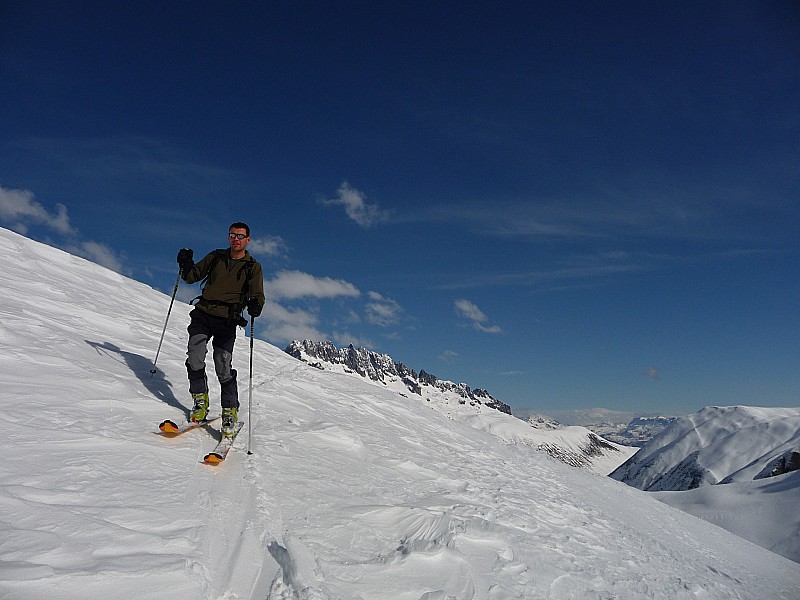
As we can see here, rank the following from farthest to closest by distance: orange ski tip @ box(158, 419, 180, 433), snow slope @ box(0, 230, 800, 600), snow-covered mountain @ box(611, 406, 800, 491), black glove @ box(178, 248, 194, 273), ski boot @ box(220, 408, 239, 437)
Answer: snow-covered mountain @ box(611, 406, 800, 491)
black glove @ box(178, 248, 194, 273)
ski boot @ box(220, 408, 239, 437)
orange ski tip @ box(158, 419, 180, 433)
snow slope @ box(0, 230, 800, 600)

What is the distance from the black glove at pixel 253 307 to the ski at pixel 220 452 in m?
1.96

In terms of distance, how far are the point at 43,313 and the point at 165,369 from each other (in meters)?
3.24

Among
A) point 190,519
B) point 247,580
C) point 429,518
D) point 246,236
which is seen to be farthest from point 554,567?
point 246,236

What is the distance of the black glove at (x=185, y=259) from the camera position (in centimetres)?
781

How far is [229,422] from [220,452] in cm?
71

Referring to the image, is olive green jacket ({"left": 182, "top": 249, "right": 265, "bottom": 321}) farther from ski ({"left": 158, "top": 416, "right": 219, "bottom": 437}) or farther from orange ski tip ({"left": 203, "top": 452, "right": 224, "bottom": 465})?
orange ski tip ({"left": 203, "top": 452, "right": 224, "bottom": 465})

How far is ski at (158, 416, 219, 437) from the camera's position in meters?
6.24

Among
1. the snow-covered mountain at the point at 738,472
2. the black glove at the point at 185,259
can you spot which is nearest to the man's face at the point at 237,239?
the black glove at the point at 185,259

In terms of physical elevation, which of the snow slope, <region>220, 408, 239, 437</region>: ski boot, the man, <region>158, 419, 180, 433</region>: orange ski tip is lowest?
the snow slope

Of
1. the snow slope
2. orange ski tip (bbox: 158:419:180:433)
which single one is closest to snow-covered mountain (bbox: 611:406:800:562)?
the snow slope

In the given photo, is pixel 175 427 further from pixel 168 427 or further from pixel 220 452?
pixel 220 452

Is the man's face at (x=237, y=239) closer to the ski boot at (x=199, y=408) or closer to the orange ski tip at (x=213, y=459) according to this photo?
the ski boot at (x=199, y=408)

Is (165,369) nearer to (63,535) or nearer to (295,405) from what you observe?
(295,405)

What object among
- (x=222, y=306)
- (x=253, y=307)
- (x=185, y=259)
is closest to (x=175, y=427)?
(x=222, y=306)
